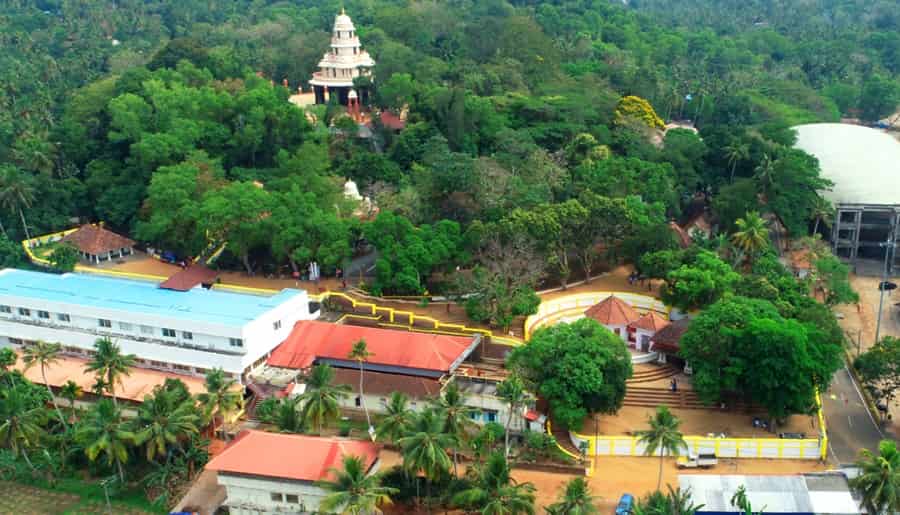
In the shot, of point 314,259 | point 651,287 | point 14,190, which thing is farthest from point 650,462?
point 14,190

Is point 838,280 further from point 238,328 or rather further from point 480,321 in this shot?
point 238,328

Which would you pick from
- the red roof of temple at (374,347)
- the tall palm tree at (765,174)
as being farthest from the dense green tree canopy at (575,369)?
the tall palm tree at (765,174)

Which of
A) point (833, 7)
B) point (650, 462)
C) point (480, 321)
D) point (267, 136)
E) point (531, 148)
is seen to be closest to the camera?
point (650, 462)

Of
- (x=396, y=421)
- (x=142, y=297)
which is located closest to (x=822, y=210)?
(x=396, y=421)

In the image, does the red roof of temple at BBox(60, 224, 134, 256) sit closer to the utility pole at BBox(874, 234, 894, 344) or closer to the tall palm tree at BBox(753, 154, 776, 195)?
the tall palm tree at BBox(753, 154, 776, 195)

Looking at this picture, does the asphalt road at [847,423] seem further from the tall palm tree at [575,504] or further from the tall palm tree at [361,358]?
the tall palm tree at [361,358]

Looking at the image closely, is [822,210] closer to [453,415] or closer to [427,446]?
[453,415]
